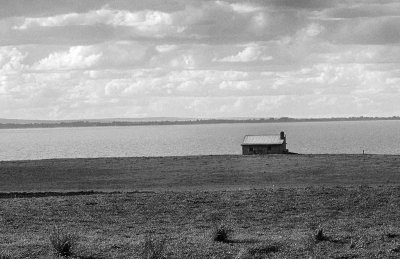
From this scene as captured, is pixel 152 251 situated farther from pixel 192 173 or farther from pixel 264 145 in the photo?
pixel 264 145

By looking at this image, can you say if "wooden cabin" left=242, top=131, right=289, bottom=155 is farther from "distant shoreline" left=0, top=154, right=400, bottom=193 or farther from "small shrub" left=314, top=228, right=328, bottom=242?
"small shrub" left=314, top=228, right=328, bottom=242

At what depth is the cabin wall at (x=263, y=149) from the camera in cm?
7144

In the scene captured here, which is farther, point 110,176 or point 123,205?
point 110,176

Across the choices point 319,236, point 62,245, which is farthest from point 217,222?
point 62,245

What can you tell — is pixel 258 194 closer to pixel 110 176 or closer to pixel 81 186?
pixel 81 186

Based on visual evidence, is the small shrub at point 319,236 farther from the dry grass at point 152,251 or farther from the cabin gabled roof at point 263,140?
the cabin gabled roof at point 263,140

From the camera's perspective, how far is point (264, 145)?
237 ft

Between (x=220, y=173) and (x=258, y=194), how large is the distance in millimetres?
20352

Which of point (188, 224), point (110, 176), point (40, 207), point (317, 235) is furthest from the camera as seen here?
point (110, 176)

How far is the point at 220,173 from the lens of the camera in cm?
4881

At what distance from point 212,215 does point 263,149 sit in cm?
4894

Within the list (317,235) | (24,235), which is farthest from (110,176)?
(317,235)

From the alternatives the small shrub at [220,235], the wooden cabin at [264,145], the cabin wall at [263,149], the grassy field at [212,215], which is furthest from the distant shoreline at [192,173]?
the small shrub at [220,235]

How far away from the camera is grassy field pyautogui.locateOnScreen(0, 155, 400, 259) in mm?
16078
